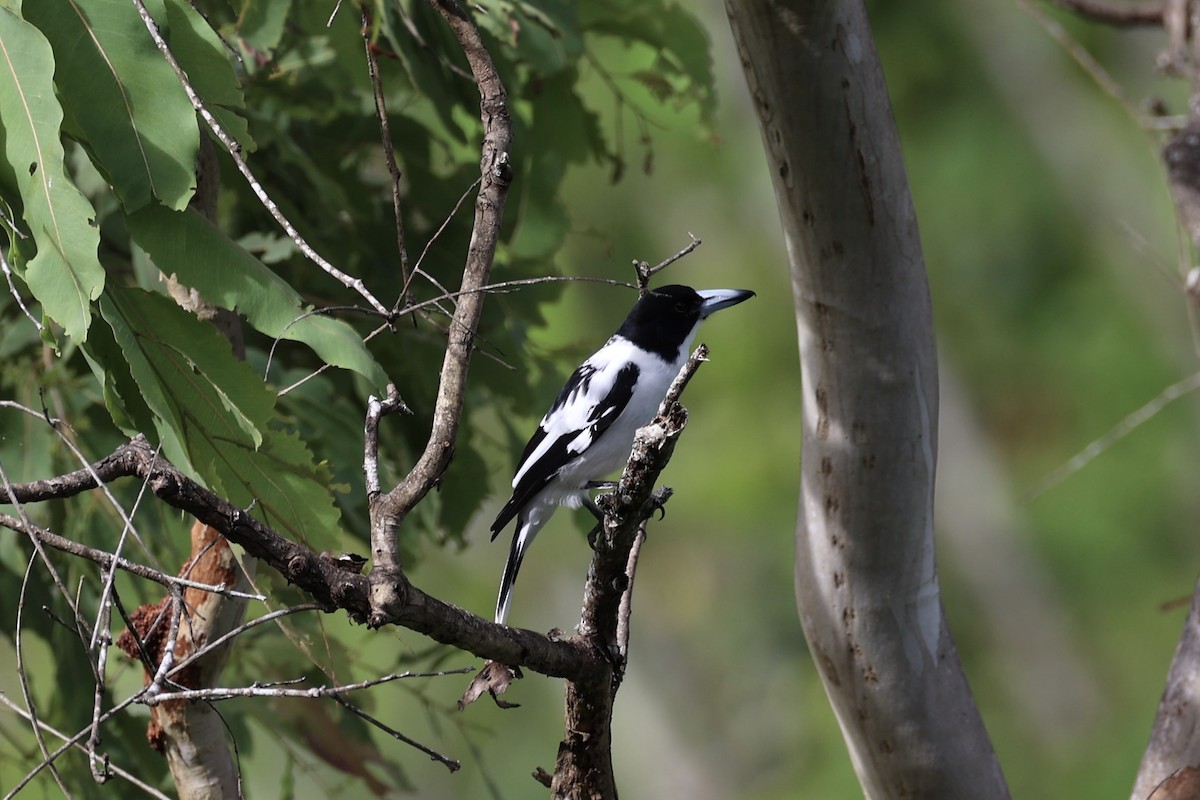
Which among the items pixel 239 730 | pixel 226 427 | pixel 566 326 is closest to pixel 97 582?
pixel 239 730

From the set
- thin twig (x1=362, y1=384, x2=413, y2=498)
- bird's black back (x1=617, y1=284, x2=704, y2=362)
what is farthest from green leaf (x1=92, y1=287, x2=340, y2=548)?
bird's black back (x1=617, y1=284, x2=704, y2=362)

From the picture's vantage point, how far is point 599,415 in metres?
3.43

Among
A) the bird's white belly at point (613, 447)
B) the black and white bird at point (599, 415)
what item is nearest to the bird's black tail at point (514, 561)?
the black and white bird at point (599, 415)

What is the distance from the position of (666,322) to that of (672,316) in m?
0.03

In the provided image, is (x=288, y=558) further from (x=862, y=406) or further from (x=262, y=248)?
(x=262, y=248)

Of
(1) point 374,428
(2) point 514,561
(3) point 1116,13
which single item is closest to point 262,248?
(2) point 514,561

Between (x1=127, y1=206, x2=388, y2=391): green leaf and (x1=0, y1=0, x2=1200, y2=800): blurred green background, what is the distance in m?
7.38

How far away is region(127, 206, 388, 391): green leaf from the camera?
6.33 ft

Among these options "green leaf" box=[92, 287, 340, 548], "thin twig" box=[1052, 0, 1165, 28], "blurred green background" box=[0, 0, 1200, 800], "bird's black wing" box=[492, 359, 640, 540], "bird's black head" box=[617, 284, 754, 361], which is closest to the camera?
"green leaf" box=[92, 287, 340, 548]

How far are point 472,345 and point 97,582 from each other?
1780 mm

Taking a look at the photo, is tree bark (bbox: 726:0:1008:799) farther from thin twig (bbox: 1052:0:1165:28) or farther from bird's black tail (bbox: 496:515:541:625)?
thin twig (bbox: 1052:0:1165:28)

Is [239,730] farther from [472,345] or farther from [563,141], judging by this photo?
[472,345]

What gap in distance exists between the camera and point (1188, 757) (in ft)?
8.46

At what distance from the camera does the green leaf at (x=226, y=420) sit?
1.93m
